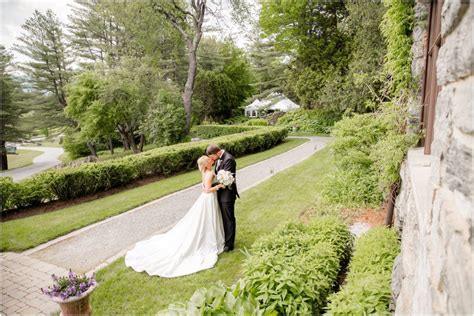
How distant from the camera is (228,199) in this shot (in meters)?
5.10

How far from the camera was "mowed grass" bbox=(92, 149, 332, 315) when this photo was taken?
154 inches

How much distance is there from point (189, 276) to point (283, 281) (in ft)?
6.25

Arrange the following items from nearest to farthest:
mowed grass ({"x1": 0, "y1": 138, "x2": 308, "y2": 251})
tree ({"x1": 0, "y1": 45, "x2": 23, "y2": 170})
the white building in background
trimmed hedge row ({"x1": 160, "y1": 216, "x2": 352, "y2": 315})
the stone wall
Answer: the stone wall, trimmed hedge row ({"x1": 160, "y1": 216, "x2": 352, "y2": 315}), mowed grass ({"x1": 0, "y1": 138, "x2": 308, "y2": 251}), tree ({"x1": 0, "y1": 45, "x2": 23, "y2": 170}), the white building in background

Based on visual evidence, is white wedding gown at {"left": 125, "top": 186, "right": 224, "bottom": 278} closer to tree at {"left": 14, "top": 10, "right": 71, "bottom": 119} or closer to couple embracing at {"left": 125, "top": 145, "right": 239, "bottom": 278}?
couple embracing at {"left": 125, "top": 145, "right": 239, "bottom": 278}

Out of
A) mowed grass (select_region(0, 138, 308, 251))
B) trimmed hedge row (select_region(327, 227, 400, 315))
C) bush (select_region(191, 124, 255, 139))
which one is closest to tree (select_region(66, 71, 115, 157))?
bush (select_region(191, 124, 255, 139))

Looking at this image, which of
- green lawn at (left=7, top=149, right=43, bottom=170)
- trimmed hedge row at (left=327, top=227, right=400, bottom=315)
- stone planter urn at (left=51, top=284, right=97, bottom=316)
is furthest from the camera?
green lawn at (left=7, top=149, right=43, bottom=170)

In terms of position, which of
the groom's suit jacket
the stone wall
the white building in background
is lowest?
the groom's suit jacket

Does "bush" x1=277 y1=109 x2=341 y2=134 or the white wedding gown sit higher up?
"bush" x1=277 y1=109 x2=341 y2=134

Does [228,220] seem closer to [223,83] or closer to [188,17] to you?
[188,17]

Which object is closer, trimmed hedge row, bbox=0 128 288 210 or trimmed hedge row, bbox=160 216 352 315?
trimmed hedge row, bbox=160 216 352 315

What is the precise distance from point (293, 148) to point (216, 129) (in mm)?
10959

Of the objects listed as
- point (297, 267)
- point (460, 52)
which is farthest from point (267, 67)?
point (460, 52)

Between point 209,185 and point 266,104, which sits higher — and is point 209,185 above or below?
below

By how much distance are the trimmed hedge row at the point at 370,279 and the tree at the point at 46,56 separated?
2836cm
